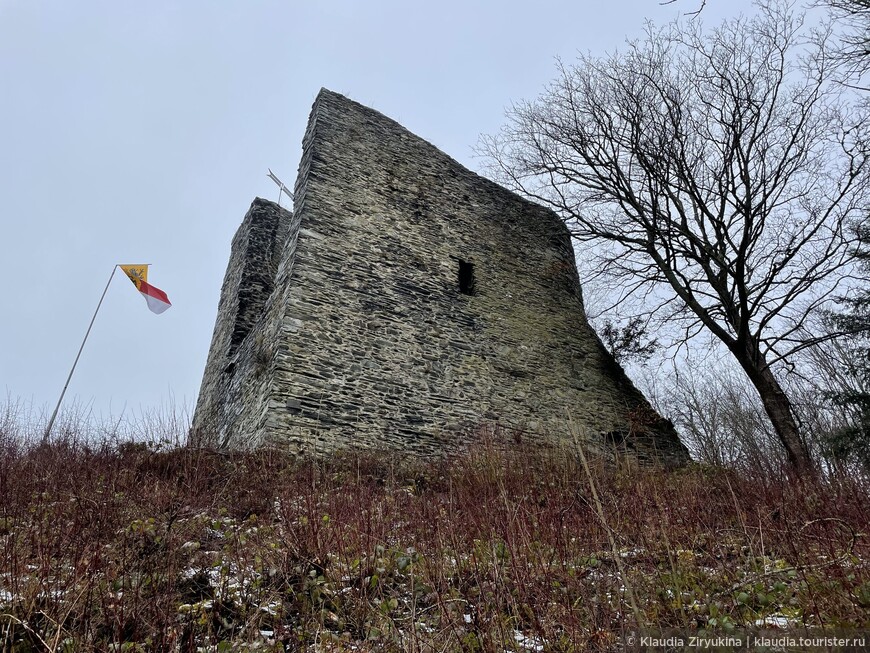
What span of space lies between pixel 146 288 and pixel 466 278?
826 centimetres

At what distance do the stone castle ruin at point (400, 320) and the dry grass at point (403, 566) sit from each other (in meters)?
2.47

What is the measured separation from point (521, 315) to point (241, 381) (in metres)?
5.07

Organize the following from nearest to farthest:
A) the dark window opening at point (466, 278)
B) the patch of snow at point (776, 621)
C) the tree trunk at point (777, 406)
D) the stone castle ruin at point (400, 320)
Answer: the patch of snow at point (776, 621) < the stone castle ruin at point (400, 320) < the tree trunk at point (777, 406) < the dark window opening at point (466, 278)

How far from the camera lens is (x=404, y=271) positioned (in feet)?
30.5

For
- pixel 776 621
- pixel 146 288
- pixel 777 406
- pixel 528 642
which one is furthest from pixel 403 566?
pixel 146 288

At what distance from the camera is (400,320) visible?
8719 millimetres

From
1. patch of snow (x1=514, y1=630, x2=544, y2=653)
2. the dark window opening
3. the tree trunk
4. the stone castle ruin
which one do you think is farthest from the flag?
patch of snow (x1=514, y1=630, x2=544, y2=653)

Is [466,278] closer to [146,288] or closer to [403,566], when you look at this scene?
[403,566]

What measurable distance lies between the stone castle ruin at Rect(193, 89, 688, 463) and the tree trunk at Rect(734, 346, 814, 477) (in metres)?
1.78

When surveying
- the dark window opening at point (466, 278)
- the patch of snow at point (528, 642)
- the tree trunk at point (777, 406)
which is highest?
the dark window opening at point (466, 278)

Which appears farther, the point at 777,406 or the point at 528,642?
the point at 777,406

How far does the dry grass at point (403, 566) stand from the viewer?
262cm

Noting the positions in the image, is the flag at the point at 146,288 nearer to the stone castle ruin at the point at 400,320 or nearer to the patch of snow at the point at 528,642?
the stone castle ruin at the point at 400,320

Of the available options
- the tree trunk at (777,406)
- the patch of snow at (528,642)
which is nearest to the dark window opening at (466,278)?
the tree trunk at (777,406)
